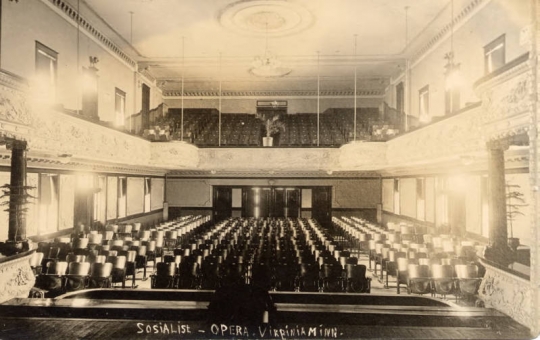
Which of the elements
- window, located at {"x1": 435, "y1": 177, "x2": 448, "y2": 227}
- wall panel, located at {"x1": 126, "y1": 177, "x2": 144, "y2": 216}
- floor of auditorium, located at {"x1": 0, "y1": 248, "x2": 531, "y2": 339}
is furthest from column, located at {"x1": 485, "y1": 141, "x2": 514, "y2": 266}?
wall panel, located at {"x1": 126, "y1": 177, "x2": 144, "y2": 216}

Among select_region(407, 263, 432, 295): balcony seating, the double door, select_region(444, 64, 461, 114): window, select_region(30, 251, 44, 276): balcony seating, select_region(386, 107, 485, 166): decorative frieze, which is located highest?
select_region(444, 64, 461, 114): window

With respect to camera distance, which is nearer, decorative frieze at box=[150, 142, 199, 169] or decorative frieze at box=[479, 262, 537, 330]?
decorative frieze at box=[479, 262, 537, 330]

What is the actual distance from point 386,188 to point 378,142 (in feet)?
20.4

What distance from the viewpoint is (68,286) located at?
6.75 metres

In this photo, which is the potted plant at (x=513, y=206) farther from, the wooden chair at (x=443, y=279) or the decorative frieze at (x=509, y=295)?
the wooden chair at (x=443, y=279)

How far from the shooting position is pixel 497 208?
17.8 feet

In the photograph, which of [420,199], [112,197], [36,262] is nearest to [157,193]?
[112,197]

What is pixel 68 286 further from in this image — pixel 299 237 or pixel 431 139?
pixel 431 139

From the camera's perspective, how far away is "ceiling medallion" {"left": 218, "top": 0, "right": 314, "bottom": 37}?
1054 centimetres

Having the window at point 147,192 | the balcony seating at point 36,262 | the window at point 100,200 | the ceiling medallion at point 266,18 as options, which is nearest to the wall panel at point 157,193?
the window at point 147,192

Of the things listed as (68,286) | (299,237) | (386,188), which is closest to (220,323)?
(68,286)

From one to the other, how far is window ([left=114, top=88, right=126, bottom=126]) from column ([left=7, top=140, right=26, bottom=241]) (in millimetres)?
8718

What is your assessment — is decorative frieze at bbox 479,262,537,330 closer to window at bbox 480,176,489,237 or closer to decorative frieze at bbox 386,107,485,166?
decorative frieze at bbox 386,107,485,166

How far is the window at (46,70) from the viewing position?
1011 centimetres
